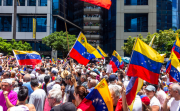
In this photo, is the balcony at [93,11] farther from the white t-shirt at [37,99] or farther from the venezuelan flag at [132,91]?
the venezuelan flag at [132,91]

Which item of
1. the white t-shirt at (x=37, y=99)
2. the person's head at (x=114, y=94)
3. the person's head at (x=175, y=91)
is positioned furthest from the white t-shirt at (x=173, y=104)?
the white t-shirt at (x=37, y=99)

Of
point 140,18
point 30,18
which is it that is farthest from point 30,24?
point 140,18

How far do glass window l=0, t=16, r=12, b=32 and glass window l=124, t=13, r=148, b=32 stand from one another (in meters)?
27.4

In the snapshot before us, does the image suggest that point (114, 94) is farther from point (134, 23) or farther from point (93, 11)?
point (93, 11)

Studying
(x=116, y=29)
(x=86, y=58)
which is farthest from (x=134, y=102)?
(x=116, y=29)

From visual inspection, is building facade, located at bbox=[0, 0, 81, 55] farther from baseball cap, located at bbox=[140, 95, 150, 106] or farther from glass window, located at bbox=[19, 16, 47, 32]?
baseball cap, located at bbox=[140, 95, 150, 106]

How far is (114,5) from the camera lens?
1551 inches

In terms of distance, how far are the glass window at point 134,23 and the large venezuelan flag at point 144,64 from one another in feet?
114

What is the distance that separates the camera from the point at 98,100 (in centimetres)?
350

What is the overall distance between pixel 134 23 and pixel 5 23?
30.2 m

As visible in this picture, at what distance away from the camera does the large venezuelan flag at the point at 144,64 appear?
14.2ft

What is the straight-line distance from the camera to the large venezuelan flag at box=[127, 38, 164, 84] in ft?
14.2

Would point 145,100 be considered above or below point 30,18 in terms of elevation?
below

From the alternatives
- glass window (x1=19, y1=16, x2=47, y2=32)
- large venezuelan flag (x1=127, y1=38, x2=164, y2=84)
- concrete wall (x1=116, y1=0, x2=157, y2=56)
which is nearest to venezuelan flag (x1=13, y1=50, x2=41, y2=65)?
large venezuelan flag (x1=127, y1=38, x2=164, y2=84)
